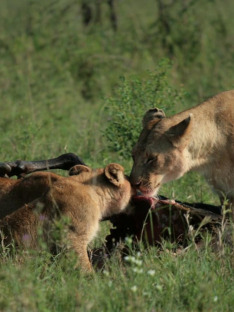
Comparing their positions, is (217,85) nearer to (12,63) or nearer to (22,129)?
(12,63)

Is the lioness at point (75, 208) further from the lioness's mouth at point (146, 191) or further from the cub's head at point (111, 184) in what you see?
the lioness's mouth at point (146, 191)

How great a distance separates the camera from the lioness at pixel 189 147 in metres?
5.93

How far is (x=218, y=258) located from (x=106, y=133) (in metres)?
3.40

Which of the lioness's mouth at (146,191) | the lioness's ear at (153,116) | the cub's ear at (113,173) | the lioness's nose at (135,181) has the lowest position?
the lioness's mouth at (146,191)

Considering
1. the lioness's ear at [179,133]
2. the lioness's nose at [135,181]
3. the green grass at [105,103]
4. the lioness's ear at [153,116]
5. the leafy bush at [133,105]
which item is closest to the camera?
the green grass at [105,103]

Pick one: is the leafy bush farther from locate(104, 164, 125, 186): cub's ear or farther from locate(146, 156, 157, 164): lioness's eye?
locate(104, 164, 125, 186): cub's ear

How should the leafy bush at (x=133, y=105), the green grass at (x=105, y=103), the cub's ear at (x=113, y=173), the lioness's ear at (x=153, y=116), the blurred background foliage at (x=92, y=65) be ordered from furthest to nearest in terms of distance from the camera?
the blurred background foliage at (x=92, y=65), the leafy bush at (x=133, y=105), the lioness's ear at (x=153, y=116), the cub's ear at (x=113, y=173), the green grass at (x=105, y=103)

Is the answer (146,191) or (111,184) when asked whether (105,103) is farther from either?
(111,184)

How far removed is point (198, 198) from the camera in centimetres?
753

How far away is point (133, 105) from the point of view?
334 inches

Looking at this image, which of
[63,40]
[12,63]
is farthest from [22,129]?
[63,40]

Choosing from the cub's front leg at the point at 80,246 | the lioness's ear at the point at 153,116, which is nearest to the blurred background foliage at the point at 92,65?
the lioness's ear at the point at 153,116

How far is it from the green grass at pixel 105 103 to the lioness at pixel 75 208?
0.55 feet

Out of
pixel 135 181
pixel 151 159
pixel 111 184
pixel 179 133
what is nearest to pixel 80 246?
pixel 111 184
